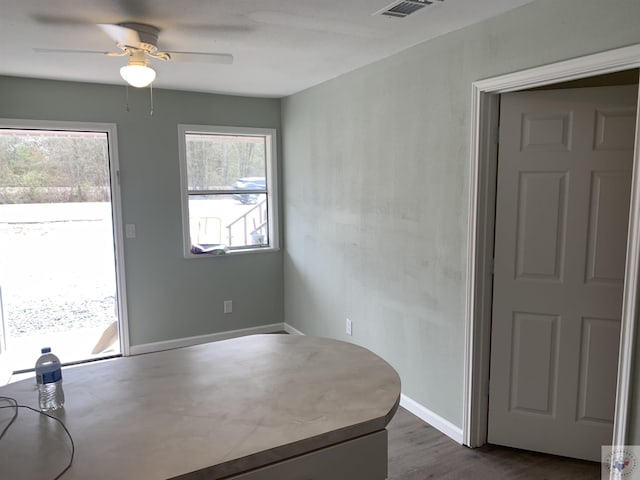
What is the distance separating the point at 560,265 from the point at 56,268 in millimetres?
4249

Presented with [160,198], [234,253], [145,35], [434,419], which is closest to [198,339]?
[234,253]

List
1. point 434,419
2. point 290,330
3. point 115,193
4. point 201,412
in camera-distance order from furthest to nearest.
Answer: point 290,330
point 115,193
point 434,419
point 201,412

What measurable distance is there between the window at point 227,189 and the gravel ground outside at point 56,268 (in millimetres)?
800

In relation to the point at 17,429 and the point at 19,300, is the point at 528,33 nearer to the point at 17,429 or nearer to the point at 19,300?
the point at 17,429

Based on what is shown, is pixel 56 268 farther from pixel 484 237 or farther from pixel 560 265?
pixel 560 265

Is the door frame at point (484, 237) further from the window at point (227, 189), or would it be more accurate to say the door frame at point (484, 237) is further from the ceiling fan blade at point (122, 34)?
the window at point (227, 189)

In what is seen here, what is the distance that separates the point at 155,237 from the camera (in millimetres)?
4352

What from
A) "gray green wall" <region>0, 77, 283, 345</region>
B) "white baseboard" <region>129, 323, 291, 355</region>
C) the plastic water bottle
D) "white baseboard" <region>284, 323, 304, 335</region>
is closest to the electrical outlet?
"gray green wall" <region>0, 77, 283, 345</region>

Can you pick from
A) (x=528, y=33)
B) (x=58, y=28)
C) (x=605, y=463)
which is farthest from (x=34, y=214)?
(x=605, y=463)

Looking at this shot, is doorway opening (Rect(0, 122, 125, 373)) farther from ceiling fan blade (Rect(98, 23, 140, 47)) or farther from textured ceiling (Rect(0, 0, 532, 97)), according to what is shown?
ceiling fan blade (Rect(98, 23, 140, 47))

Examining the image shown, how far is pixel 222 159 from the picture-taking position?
465 centimetres

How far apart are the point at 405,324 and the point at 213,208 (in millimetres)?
2373

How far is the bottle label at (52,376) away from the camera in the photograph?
1.48 meters

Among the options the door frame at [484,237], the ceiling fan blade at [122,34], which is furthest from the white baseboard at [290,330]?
the ceiling fan blade at [122,34]
